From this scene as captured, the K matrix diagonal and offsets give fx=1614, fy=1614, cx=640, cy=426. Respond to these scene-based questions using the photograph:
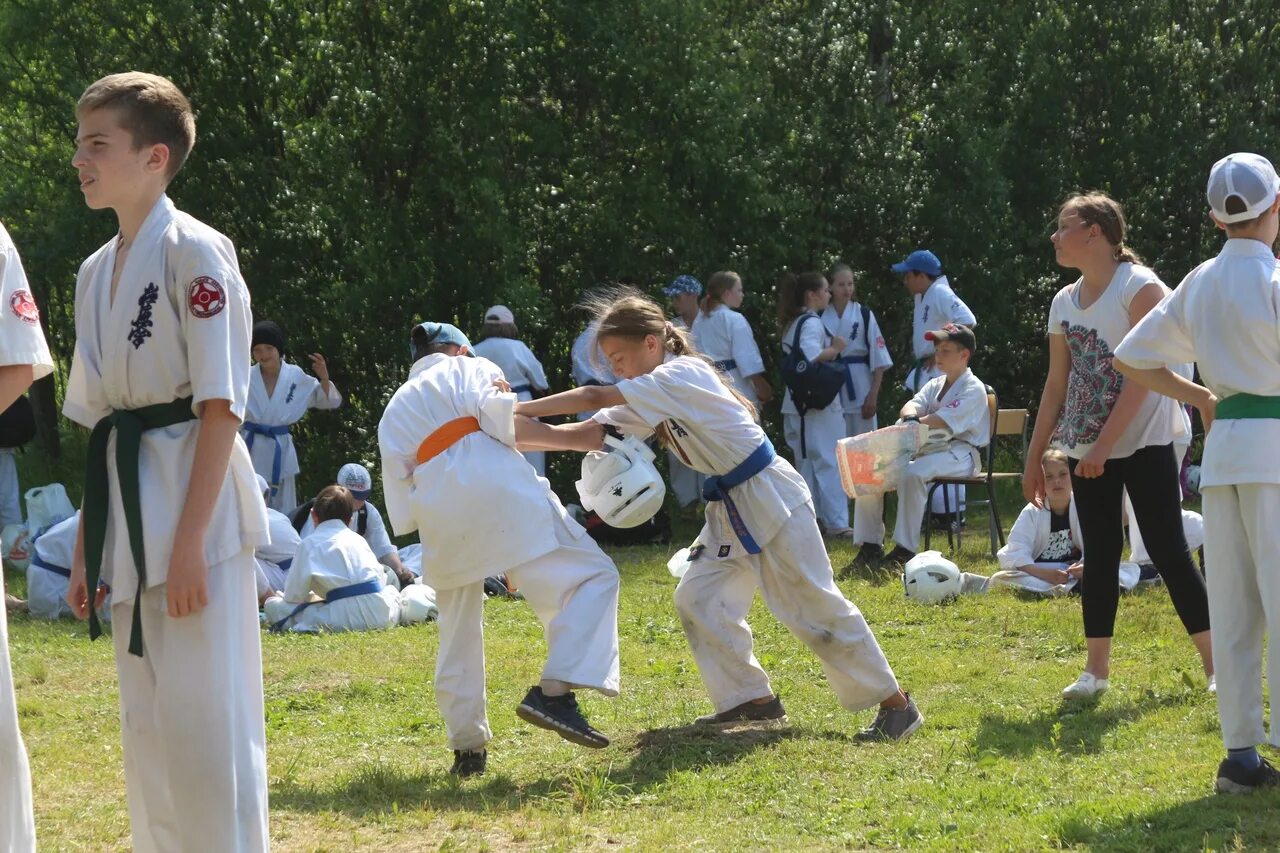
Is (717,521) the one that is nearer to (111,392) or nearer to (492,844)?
(492,844)

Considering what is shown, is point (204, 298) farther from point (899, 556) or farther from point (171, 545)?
point (899, 556)

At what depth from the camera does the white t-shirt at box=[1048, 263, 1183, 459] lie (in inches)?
247

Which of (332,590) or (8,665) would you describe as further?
(332,590)

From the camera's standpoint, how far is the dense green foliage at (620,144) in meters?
15.0

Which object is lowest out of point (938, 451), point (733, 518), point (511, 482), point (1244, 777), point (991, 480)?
point (1244, 777)

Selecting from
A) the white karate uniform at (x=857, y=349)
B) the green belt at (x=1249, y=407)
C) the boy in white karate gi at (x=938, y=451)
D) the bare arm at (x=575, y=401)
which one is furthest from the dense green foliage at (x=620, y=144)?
the green belt at (x=1249, y=407)

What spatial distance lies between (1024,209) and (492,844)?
531 inches

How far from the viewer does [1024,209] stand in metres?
17.2

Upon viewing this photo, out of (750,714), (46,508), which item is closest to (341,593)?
(46,508)

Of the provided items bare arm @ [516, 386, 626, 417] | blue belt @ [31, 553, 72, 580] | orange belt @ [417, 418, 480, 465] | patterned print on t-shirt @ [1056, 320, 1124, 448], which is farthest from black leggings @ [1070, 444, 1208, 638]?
blue belt @ [31, 553, 72, 580]

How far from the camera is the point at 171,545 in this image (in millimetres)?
3645

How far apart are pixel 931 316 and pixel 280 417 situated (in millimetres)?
5247

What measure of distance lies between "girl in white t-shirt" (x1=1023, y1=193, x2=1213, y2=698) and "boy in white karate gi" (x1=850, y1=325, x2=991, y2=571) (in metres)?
4.08

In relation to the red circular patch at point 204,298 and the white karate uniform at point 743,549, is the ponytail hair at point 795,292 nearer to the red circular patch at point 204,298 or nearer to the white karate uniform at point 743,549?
the white karate uniform at point 743,549
